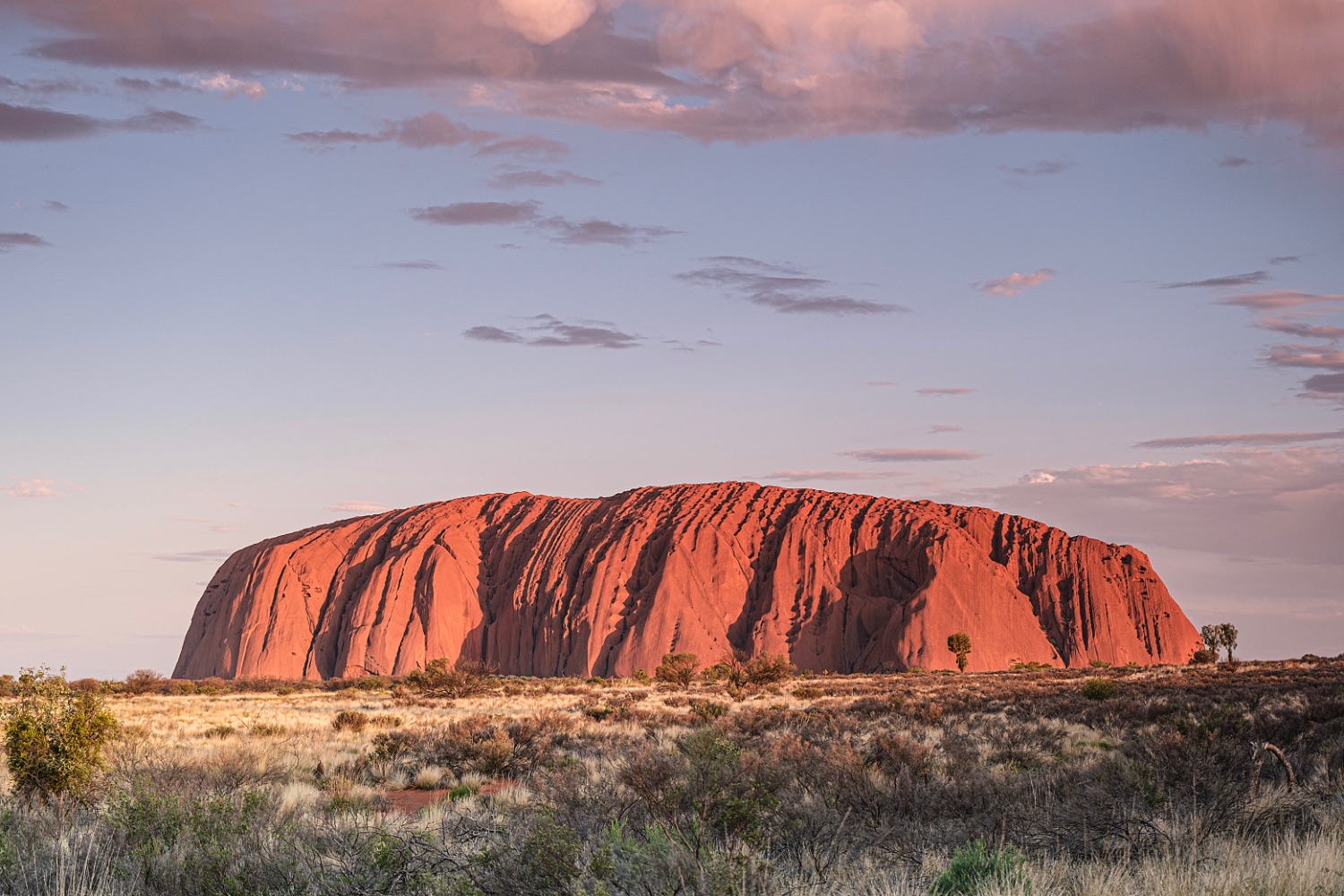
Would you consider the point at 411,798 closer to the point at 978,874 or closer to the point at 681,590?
the point at 978,874

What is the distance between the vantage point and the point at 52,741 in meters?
11.4

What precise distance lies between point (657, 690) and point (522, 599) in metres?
39.7

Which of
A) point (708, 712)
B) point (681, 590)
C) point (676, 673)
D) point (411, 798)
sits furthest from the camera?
point (681, 590)

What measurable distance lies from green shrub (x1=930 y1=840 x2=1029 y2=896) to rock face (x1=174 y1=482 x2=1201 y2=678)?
218 feet

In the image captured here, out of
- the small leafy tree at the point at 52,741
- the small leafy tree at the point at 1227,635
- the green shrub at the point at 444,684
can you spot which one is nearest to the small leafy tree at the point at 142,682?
the green shrub at the point at 444,684

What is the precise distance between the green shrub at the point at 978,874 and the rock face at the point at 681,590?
218ft

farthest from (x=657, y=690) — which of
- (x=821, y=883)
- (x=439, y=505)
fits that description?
(x=439, y=505)

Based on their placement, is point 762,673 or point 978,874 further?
point 762,673

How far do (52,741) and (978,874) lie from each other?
10449 mm

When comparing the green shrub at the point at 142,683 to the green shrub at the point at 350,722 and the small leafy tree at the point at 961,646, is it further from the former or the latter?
the small leafy tree at the point at 961,646

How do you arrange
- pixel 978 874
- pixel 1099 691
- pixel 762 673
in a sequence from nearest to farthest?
pixel 978 874 < pixel 1099 691 < pixel 762 673

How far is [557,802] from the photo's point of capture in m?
8.95

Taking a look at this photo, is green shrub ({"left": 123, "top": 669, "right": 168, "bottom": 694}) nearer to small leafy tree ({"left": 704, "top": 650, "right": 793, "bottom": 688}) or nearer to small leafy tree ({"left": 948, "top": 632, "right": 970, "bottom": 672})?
small leafy tree ({"left": 704, "top": 650, "right": 793, "bottom": 688})

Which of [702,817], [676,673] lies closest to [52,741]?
[702,817]
